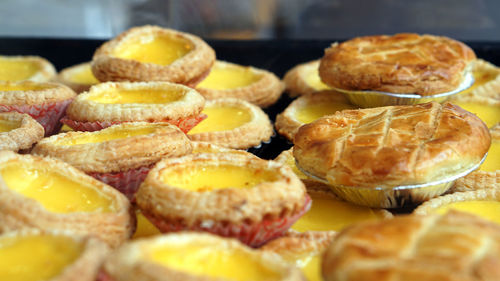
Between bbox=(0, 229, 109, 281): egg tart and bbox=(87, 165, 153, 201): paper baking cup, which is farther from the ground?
bbox=(0, 229, 109, 281): egg tart

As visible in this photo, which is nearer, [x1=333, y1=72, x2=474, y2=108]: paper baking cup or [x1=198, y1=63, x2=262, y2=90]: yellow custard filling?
[x1=333, y1=72, x2=474, y2=108]: paper baking cup

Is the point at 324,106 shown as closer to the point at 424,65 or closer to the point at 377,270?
the point at 424,65

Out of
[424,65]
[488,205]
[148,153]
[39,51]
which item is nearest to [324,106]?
[424,65]

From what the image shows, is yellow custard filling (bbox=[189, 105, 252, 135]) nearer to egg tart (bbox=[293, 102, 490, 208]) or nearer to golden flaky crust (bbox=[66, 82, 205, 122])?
golden flaky crust (bbox=[66, 82, 205, 122])

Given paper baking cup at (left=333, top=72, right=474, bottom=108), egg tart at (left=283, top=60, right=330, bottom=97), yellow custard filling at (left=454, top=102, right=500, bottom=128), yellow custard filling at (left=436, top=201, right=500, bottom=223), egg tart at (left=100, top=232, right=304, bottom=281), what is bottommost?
egg tart at (left=283, top=60, right=330, bottom=97)

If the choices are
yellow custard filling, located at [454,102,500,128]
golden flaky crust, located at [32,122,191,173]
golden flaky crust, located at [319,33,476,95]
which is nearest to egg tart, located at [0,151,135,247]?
golden flaky crust, located at [32,122,191,173]

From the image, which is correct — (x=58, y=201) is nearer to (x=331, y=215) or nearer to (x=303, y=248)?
(x=303, y=248)
